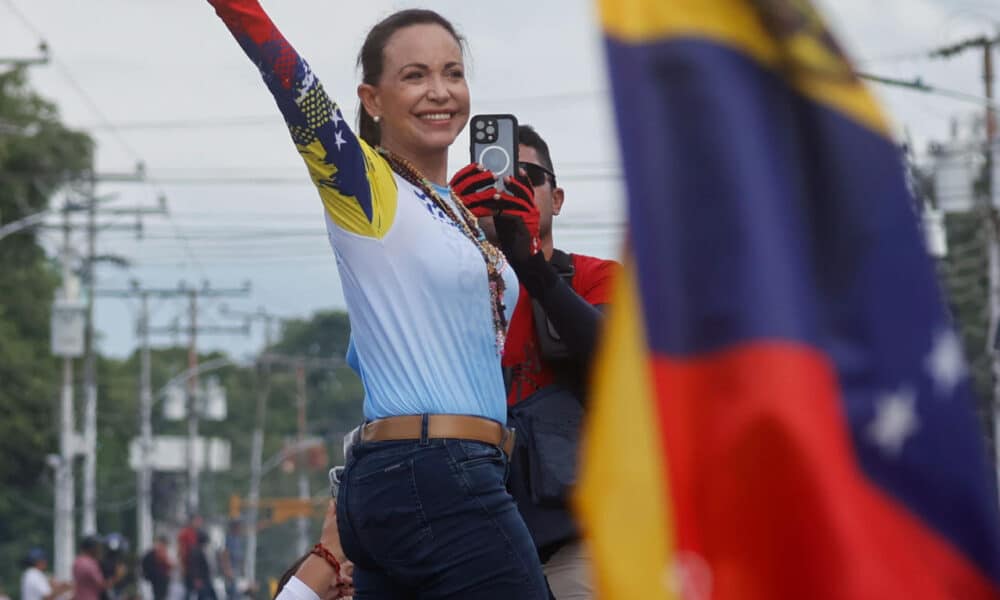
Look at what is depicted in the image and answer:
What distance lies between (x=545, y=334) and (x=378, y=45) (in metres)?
1.15

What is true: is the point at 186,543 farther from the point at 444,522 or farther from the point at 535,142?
the point at 444,522

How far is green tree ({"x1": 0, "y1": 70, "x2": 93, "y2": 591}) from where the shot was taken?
2272 inches

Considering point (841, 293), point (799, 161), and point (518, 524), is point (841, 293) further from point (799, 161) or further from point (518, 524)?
point (518, 524)

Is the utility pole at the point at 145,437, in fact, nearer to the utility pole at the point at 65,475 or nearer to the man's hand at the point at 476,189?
the utility pole at the point at 65,475

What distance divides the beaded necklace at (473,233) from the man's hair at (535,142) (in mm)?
1479

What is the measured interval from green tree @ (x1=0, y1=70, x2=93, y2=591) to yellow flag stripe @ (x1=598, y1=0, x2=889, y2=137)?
52372 mm

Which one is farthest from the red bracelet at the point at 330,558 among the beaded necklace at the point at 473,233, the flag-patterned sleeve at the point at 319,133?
the flag-patterned sleeve at the point at 319,133

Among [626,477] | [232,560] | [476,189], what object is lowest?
[232,560]

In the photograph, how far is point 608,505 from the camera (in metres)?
1.79

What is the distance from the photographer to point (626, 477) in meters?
1.78

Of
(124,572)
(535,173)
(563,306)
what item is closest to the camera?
(563,306)

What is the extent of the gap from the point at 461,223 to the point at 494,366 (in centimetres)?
32

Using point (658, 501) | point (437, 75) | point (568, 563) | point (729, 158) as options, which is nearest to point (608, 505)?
point (658, 501)

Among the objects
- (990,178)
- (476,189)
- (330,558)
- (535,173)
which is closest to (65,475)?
(990,178)
